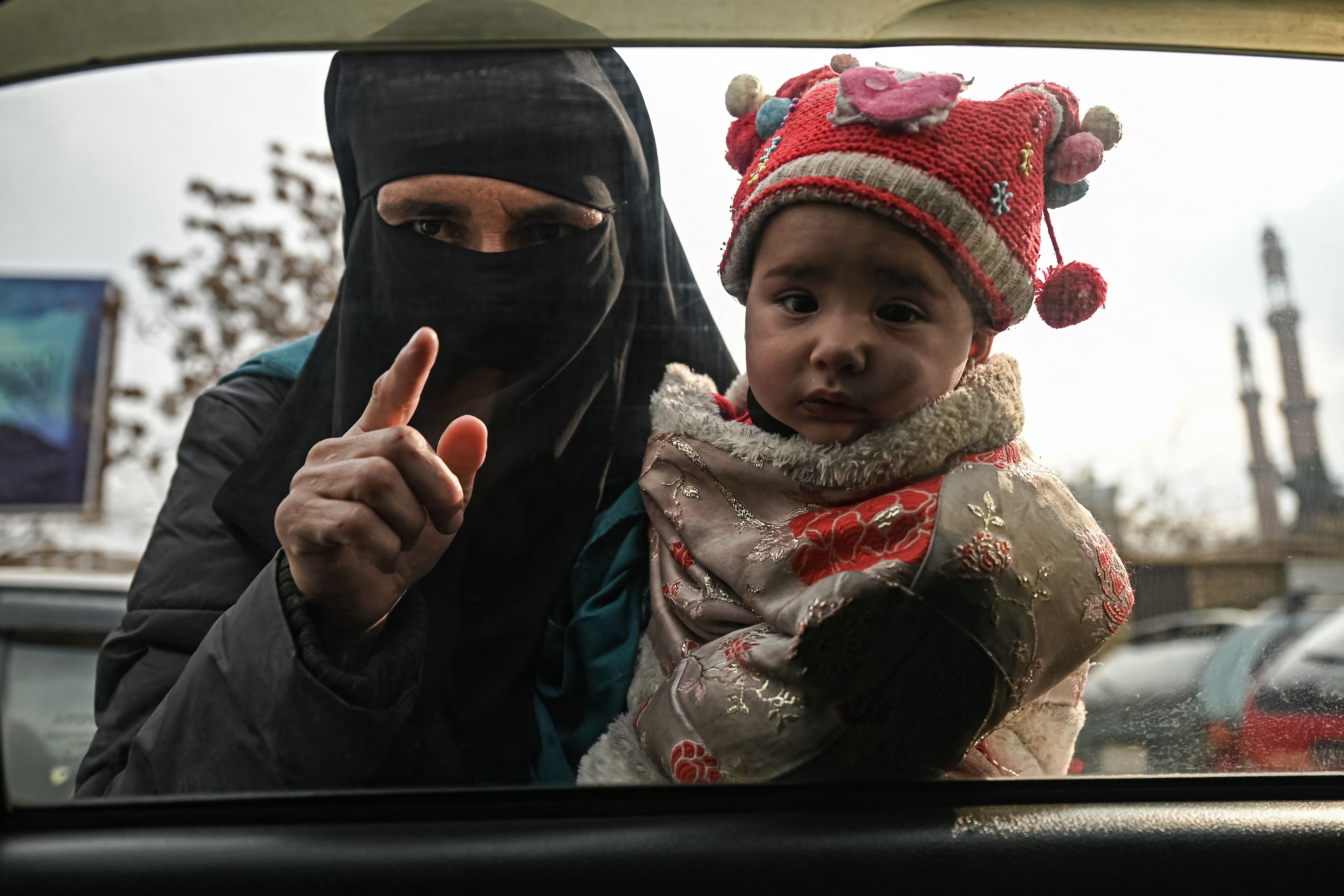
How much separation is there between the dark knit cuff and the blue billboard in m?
0.29

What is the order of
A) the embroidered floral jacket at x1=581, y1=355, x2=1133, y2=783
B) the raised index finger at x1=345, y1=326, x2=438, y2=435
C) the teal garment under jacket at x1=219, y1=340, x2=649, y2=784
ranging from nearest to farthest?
the embroidered floral jacket at x1=581, y1=355, x2=1133, y2=783, the raised index finger at x1=345, y1=326, x2=438, y2=435, the teal garment under jacket at x1=219, y1=340, x2=649, y2=784

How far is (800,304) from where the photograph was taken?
132cm

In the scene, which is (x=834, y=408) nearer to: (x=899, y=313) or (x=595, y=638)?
(x=899, y=313)

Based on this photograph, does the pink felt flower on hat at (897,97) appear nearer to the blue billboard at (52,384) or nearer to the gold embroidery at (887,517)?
the gold embroidery at (887,517)

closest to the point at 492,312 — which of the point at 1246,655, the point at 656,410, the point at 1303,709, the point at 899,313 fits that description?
the point at 656,410

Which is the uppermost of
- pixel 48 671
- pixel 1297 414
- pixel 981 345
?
pixel 981 345

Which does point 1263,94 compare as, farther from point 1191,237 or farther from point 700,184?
point 700,184

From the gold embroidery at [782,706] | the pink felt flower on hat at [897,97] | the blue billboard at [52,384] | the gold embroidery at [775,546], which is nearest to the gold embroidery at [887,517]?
the gold embroidery at [775,546]

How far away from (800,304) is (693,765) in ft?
2.05

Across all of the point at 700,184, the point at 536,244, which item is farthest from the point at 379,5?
the point at 700,184

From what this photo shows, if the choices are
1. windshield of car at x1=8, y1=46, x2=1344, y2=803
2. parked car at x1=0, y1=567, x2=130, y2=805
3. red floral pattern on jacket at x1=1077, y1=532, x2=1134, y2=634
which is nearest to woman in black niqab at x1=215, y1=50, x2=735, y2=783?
windshield of car at x1=8, y1=46, x2=1344, y2=803

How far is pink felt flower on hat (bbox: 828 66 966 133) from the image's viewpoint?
1.26 metres

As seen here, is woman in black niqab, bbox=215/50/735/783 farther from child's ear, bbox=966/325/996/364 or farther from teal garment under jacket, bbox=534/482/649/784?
child's ear, bbox=966/325/996/364

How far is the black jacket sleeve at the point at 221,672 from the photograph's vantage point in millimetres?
1195
